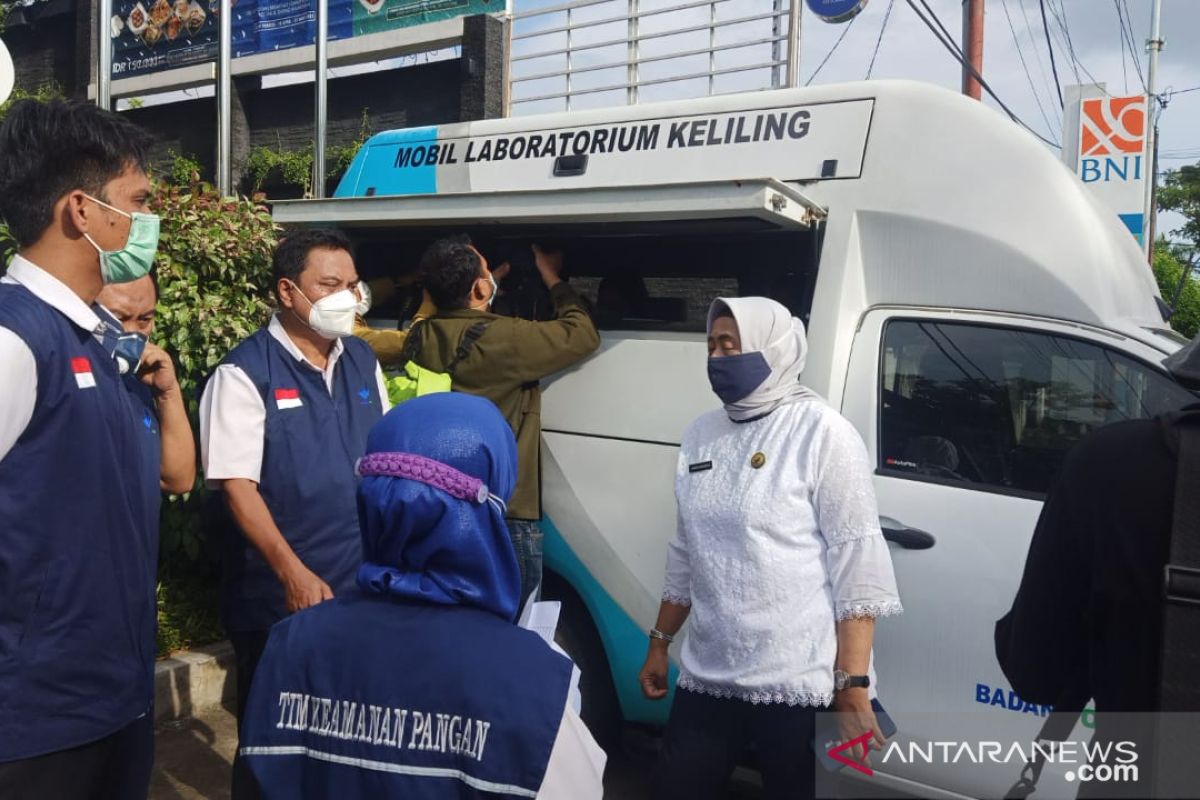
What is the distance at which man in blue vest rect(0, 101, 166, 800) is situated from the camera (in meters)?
1.75

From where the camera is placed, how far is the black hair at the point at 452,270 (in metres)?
3.50

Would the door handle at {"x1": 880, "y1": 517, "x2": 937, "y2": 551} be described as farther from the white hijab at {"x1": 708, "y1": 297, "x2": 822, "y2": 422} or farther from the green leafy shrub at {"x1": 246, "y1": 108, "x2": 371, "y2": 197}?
the green leafy shrub at {"x1": 246, "y1": 108, "x2": 371, "y2": 197}

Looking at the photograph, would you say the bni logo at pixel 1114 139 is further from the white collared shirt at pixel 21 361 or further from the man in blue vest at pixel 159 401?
the white collared shirt at pixel 21 361

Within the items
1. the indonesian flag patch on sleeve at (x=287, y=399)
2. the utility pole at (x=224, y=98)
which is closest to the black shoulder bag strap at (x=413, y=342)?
the indonesian flag patch on sleeve at (x=287, y=399)

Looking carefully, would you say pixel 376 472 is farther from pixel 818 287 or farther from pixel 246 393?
pixel 818 287

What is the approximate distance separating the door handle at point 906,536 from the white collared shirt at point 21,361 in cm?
231

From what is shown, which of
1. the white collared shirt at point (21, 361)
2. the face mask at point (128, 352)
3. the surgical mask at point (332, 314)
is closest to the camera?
the white collared shirt at point (21, 361)

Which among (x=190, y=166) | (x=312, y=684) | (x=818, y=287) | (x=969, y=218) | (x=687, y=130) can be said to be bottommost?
(x=312, y=684)

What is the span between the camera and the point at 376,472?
1.42 metres

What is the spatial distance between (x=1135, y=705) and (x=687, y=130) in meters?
2.78

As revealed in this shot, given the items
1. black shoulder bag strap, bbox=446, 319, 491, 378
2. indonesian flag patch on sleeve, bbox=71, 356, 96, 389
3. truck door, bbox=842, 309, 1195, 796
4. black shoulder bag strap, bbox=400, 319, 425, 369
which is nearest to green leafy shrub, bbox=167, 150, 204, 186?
black shoulder bag strap, bbox=400, 319, 425, 369

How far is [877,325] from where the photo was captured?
10.7 ft

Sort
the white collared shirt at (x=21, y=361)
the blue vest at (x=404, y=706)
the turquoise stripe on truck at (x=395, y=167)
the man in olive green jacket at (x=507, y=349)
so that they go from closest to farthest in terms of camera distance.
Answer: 1. the blue vest at (x=404, y=706)
2. the white collared shirt at (x=21, y=361)
3. the man in olive green jacket at (x=507, y=349)
4. the turquoise stripe on truck at (x=395, y=167)

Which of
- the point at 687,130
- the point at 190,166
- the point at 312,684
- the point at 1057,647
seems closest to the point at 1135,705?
the point at 1057,647
